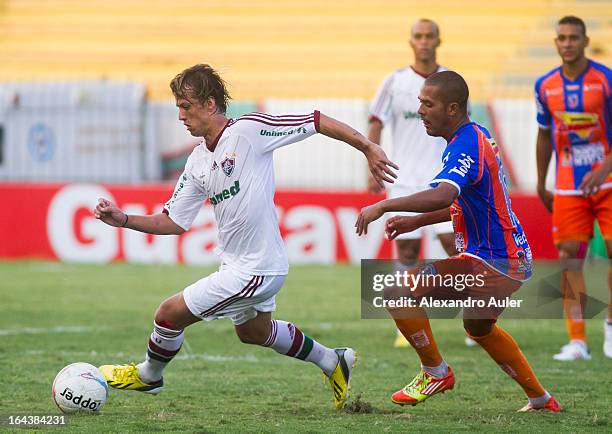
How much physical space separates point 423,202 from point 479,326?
3.12 feet

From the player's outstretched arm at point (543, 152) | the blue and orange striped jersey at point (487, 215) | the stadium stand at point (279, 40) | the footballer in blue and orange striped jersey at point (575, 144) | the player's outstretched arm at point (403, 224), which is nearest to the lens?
the player's outstretched arm at point (403, 224)

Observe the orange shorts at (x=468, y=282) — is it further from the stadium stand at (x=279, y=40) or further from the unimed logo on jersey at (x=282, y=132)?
the stadium stand at (x=279, y=40)

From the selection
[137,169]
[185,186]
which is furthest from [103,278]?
[185,186]

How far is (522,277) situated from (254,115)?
1.75 metres

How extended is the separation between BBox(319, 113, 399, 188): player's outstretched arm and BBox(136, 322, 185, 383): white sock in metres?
1.43

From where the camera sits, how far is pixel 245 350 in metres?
8.97

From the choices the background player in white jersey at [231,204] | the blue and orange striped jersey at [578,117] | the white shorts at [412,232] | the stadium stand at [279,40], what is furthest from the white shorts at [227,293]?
the stadium stand at [279,40]

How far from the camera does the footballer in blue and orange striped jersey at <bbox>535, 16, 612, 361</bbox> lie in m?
8.55

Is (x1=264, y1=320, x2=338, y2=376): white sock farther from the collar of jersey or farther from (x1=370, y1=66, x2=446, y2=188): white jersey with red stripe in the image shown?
(x1=370, y1=66, x2=446, y2=188): white jersey with red stripe

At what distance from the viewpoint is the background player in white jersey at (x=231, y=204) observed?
612 centimetres

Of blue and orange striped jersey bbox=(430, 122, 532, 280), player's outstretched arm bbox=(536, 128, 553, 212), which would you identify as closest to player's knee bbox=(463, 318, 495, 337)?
blue and orange striped jersey bbox=(430, 122, 532, 280)

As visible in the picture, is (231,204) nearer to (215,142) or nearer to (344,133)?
(215,142)

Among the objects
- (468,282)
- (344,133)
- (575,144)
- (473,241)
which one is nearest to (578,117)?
(575,144)

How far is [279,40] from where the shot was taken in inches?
818
